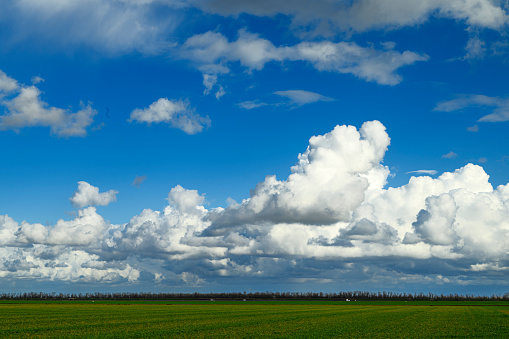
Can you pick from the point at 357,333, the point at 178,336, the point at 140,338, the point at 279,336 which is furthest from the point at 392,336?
the point at 140,338

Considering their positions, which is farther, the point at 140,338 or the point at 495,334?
the point at 495,334

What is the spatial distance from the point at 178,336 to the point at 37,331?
661 inches

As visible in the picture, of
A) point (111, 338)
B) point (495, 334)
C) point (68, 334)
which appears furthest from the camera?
point (495, 334)

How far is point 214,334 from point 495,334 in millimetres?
28889

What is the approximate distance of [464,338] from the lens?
1842 inches

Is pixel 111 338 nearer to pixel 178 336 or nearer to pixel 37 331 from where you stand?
pixel 178 336

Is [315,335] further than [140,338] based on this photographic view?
Yes

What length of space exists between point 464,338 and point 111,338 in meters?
32.7

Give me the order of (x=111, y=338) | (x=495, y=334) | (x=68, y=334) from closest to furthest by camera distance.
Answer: (x=111, y=338), (x=68, y=334), (x=495, y=334)

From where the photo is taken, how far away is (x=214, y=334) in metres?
48.6

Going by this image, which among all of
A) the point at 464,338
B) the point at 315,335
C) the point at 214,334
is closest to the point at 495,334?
the point at 464,338

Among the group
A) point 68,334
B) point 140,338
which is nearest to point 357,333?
point 140,338

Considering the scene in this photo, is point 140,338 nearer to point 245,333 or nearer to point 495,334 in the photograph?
point 245,333

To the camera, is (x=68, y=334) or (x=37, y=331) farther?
Result: (x=37, y=331)
